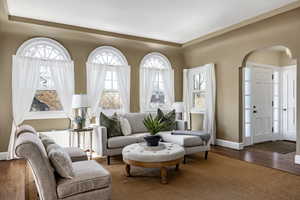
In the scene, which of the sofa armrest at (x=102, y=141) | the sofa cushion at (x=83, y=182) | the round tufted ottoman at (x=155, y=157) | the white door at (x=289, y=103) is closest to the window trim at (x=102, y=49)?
the sofa armrest at (x=102, y=141)

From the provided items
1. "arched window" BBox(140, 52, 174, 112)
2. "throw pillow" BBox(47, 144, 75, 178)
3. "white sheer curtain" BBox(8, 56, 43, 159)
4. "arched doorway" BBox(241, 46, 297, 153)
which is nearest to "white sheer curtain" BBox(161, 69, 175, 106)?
"arched window" BBox(140, 52, 174, 112)

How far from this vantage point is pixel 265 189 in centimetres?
279

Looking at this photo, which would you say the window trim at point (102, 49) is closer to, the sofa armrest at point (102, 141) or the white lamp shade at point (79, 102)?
the white lamp shade at point (79, 102)

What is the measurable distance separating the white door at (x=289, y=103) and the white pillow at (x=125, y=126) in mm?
4644

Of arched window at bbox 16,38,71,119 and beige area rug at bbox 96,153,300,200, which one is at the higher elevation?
arched window at bbox 16,38,71,119

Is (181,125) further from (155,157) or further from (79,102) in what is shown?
(79,102)

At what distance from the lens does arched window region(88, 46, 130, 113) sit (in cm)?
534

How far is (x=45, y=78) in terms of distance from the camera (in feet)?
15.5

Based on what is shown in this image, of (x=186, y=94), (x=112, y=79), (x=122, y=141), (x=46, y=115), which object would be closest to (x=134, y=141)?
(x=122, y=141)

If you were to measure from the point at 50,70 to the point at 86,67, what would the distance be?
81 centimetres

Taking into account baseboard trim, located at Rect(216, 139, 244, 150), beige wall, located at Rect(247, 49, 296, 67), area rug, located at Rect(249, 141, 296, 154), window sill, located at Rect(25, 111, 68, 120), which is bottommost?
area rug, located at Rect(249, 141, 296, 154)

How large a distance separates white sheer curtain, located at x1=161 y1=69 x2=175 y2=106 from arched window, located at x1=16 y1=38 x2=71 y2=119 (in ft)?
9.07

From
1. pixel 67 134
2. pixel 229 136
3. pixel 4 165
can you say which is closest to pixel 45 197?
pixel 4 165

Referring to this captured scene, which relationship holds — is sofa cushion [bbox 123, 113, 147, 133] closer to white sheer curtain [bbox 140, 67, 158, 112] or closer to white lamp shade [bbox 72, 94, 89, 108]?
white sheer curtain [bbox 140, 67, 158, 112]
